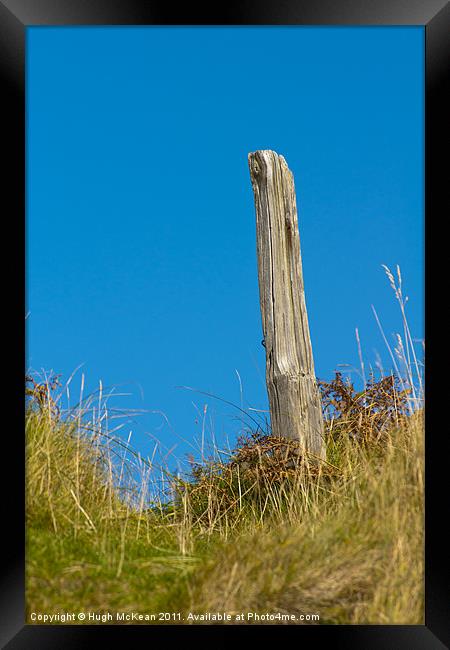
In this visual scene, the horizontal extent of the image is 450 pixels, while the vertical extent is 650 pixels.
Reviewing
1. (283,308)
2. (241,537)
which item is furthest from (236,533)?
(283,308)

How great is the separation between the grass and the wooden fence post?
268mm

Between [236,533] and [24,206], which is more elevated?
[24,206]

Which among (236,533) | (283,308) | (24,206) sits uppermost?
(24,206)

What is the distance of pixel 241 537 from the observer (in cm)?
459

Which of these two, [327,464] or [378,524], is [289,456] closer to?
[327,464]

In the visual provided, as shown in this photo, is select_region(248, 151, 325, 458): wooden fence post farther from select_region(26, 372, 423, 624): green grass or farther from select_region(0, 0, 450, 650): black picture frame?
select_region(0, 0, 450, 650): black picture frame

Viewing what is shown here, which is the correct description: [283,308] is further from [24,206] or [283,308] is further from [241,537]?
[24,206]

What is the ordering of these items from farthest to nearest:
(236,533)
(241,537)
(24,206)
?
(236,533) → (241,537) → (24,206)

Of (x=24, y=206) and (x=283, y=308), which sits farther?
(x=283, y=308)

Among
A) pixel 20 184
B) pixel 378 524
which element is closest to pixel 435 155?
pixel 378 524

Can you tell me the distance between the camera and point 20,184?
4.01 meters

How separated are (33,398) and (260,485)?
189 centimetres

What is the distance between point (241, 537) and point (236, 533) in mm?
823

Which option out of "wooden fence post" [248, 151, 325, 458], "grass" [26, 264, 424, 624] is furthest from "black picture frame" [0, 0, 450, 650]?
"wooden fence post" [248, 151, 325, 458]
